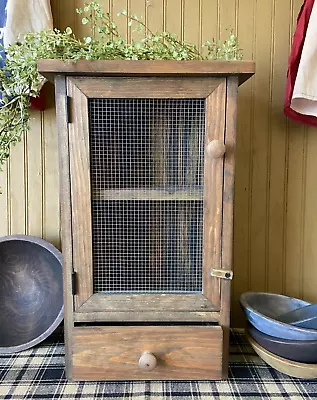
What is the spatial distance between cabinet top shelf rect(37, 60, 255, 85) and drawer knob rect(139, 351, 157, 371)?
0.65 meters

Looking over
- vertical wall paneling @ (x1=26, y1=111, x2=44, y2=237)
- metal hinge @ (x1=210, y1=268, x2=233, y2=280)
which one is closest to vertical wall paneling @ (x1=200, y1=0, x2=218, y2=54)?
vertical wall paneling @ (x1=26, y1=111, x2=44, y2=237)

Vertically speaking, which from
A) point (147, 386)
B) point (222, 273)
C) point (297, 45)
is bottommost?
point (147, 386)

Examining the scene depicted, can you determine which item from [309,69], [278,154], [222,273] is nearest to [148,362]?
[222,273]

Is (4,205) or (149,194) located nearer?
(149,194)

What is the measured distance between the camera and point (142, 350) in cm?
87

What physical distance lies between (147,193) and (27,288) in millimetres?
531

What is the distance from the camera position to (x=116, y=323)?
93 cm

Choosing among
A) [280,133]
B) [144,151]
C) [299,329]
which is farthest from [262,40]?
[299,329]

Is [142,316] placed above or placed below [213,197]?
below

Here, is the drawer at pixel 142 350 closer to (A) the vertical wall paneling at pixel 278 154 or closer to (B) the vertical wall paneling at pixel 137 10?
(A) the vertical wall paneling at pixel 278 154

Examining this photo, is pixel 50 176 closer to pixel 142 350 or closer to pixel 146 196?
pixel 146 196

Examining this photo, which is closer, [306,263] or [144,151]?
[144,151]

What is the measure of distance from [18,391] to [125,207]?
50cm

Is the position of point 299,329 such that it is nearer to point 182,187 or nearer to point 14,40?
point 182,187
